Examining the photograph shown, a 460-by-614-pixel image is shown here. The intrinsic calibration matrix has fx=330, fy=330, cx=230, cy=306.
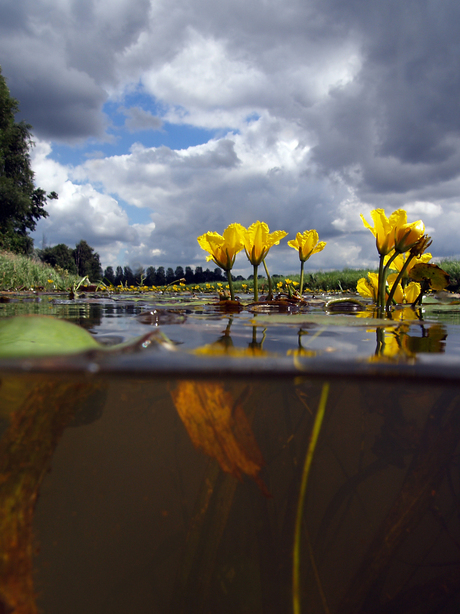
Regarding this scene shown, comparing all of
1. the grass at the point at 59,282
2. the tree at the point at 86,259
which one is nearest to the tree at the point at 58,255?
the tree at the point at 86,259

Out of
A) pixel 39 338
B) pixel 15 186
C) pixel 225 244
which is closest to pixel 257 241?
pixel 225 244

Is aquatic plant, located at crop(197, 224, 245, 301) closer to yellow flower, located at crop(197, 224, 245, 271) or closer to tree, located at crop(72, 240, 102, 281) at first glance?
yellow flower, located at crop(197, 224, 245, 271)

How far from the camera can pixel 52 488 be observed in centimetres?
124

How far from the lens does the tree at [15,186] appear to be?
19453 mm

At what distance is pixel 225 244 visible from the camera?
1.78 meters

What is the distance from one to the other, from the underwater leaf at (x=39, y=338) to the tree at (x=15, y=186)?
21053 millimetres

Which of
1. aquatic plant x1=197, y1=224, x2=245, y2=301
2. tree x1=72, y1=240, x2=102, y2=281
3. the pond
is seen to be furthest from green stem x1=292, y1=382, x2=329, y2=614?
tree x1=72, y1=240, x2=102, y2=281

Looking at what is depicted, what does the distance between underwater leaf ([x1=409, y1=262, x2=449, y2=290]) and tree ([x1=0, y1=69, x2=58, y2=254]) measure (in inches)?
834

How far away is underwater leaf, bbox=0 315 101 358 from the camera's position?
71 cm

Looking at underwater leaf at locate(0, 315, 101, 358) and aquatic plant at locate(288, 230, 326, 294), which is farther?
aquatic plant at locate(288, 230, 326, 294)

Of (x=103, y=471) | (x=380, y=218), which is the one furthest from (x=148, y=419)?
(x=380, y=218)

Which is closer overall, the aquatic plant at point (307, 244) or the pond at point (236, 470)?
the pond at point (236, 470)

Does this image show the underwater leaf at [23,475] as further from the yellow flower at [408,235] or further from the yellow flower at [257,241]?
the yellow flower at [408,235]

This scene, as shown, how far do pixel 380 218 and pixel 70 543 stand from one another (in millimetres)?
1934
